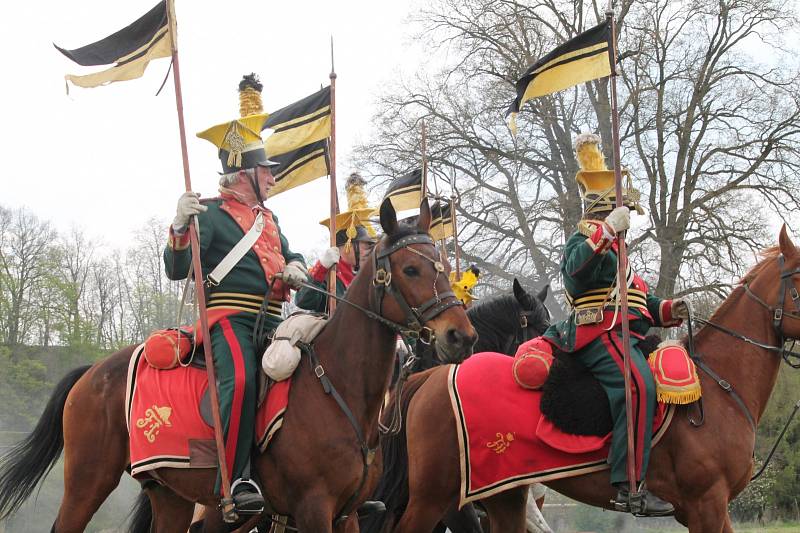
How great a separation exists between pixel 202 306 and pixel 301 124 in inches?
82.1

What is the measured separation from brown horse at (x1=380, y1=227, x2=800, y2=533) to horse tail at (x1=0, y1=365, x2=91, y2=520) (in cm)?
275

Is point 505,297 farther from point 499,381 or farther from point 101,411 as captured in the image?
point 101,411

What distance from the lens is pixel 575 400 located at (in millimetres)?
6809

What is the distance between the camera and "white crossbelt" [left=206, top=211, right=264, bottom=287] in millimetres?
6254

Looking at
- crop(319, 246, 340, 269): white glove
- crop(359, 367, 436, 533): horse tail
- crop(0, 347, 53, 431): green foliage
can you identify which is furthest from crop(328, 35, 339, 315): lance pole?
crop(0, 347, 53, 431): green foliage

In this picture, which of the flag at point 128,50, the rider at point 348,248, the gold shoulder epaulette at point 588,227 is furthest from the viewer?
the rider at point 348,248

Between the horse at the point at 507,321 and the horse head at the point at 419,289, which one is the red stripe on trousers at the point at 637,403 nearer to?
the horse head at the point at 419,289

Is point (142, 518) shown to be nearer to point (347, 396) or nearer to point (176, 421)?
point (176, 421)

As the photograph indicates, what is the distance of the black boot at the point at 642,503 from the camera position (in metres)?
6.41

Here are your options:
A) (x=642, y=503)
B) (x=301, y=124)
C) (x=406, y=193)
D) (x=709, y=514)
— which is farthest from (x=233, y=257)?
(x=406, y=193)

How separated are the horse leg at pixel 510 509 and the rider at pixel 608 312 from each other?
1051 mm

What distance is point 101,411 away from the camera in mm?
6660

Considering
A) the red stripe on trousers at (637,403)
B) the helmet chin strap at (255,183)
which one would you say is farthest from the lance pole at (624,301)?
the helmet chin strap at (255,183)

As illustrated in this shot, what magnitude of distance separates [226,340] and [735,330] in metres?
3.87
